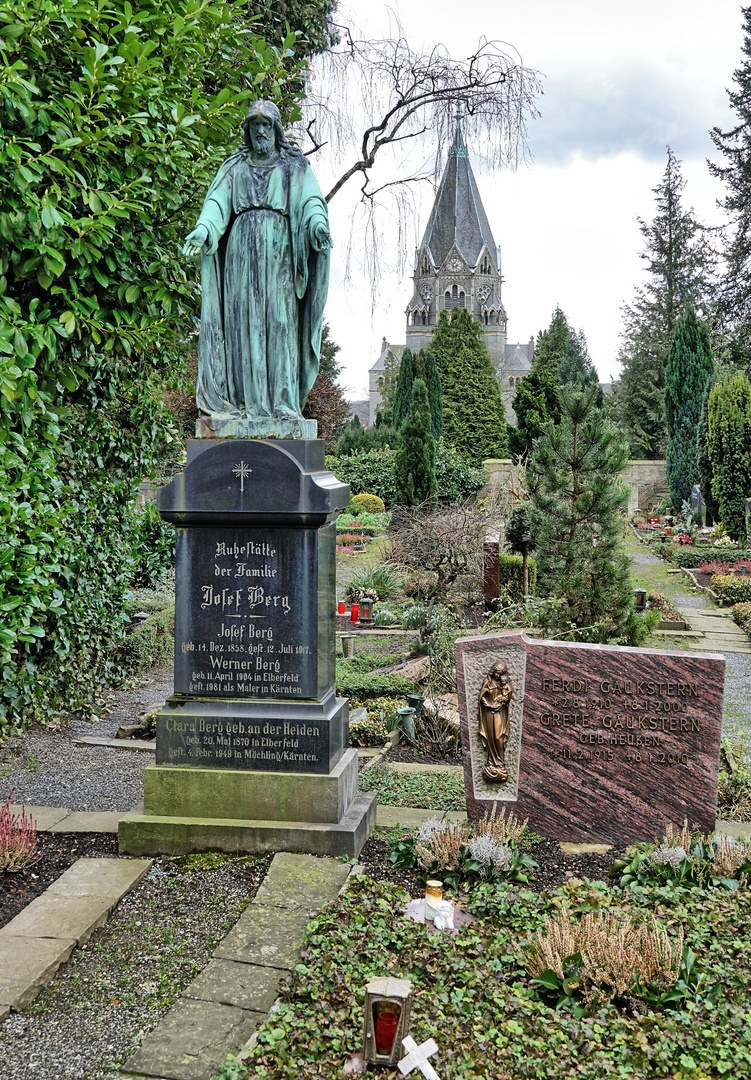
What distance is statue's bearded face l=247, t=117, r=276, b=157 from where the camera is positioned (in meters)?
5.09

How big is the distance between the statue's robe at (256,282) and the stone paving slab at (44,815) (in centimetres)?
259

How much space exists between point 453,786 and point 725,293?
3067 cm

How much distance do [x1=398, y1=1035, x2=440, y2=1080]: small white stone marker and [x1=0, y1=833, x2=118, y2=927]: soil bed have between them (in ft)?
6.90

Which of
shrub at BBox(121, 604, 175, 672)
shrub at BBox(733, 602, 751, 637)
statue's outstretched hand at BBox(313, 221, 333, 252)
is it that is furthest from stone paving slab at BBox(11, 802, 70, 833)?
shrub at BBox(733, 602, 751, 637)

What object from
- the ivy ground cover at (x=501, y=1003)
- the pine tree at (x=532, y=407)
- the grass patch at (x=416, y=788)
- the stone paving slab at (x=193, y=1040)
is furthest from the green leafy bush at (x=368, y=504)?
the stone paving slab at (x=193, y=1040)

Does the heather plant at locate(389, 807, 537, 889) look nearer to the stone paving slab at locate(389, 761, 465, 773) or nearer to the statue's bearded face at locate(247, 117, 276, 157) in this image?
the stone paving slab at locate(389, 761, 465, 773)

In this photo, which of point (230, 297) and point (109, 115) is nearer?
point (230, 297)

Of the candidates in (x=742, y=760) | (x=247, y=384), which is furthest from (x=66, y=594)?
(x=742, y=760)

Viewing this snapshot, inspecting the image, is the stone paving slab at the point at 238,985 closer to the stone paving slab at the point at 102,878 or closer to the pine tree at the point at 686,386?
the stone paving slab at the point at 102,878

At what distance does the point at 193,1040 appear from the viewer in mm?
3133

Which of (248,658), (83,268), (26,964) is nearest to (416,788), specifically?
(248,658)

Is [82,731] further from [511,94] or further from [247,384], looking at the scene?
[511,94]

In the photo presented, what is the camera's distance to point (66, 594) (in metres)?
7.59

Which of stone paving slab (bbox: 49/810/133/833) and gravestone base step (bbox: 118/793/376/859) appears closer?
gravestone base step (bbox: 118/793/376/859)
